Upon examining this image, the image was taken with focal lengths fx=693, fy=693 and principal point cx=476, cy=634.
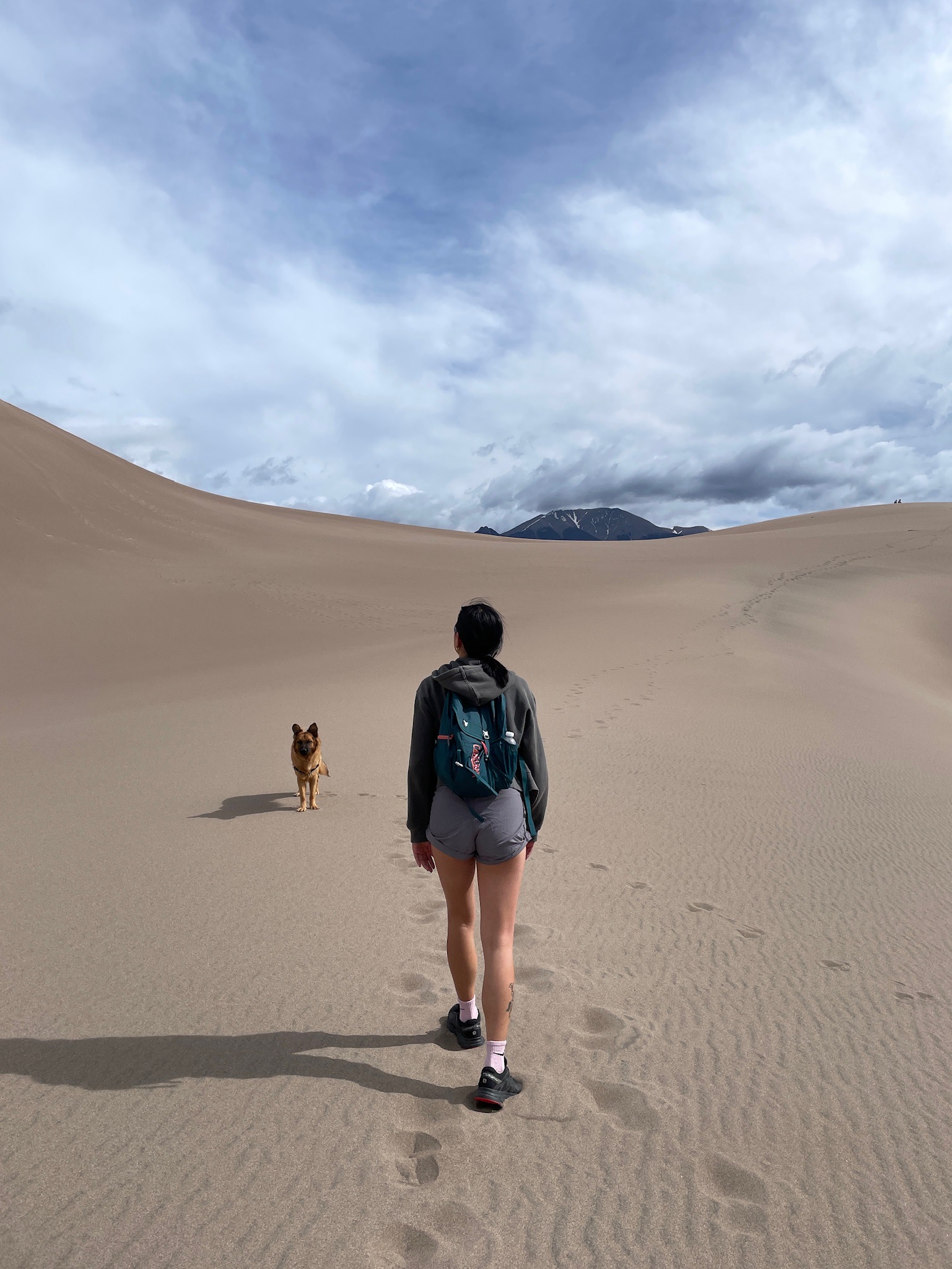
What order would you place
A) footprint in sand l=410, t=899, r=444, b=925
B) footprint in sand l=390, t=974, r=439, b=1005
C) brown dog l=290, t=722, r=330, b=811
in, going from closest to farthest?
footprint in sand l=390, t=974, r=439, b=1005, footprint in sand l=410, t=899, r=444, b=925, brown dog l=290, t=722, r=330, b=811

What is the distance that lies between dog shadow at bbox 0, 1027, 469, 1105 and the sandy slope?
0.05 ft

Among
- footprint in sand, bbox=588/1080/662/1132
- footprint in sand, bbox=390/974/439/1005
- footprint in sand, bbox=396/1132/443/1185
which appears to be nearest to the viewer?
footprint in sand, bbox=396/1132/443/1185

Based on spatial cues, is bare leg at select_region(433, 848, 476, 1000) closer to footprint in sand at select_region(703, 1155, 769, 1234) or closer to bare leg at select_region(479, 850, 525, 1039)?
bare leg at select_region(479, 850, 525, 1039)

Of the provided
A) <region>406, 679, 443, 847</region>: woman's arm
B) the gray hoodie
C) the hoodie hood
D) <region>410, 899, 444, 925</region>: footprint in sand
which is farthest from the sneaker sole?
<region>410, 899, 444, 925</region>: footprint in sand

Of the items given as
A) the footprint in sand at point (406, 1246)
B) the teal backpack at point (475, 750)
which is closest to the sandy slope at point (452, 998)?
the footprint in sand at point (406, 1246)

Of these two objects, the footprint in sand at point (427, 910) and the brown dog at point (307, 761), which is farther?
the brown dog at point (307, 761)

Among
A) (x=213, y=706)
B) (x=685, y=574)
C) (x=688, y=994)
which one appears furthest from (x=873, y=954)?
(x=685, y=574)

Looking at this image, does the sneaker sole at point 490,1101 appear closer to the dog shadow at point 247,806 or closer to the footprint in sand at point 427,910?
the footprint in sand at point 427,910

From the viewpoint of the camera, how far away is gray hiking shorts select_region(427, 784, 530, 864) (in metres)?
2.68

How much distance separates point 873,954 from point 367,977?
2845 millimetres

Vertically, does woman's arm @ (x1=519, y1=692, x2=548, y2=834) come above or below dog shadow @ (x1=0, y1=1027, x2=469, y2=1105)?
above

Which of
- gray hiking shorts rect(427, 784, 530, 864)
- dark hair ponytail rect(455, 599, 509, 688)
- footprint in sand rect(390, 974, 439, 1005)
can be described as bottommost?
footprint in sand rect(390, 974, 439, 1005)

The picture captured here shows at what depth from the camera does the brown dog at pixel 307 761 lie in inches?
243

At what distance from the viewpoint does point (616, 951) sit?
392 cm
